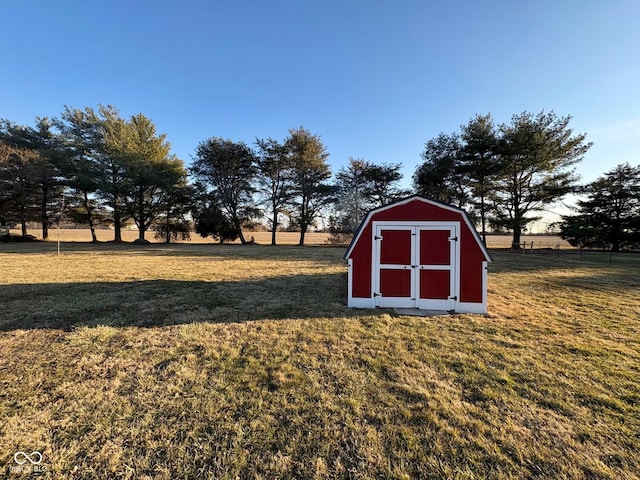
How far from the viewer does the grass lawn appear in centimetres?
193

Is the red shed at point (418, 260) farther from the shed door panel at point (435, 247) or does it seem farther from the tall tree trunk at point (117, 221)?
the tall tree trunk at point (117, 221)

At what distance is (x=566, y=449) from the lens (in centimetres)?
204

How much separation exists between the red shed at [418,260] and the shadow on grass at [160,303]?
2.68 feet

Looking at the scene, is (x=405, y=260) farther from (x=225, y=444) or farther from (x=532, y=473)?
(x=225, y=444)

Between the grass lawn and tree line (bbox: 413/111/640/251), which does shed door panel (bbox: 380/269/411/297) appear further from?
tree line (bbox: 413/111/640/251)

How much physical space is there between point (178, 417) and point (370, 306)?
162 inches

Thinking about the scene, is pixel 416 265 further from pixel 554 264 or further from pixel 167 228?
pixel 167 228

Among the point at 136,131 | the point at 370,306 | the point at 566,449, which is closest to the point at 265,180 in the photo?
the point at 136,131

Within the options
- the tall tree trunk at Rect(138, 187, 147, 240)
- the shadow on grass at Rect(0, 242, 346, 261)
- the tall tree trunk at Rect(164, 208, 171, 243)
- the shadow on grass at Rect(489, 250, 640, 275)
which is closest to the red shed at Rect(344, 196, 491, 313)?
the shadow on grass at Rect(489, 250, 640, 275)

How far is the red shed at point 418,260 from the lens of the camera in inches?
211

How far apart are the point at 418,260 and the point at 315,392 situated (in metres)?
3.69

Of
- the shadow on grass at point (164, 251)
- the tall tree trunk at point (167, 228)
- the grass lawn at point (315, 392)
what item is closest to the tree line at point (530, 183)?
the shadow on grass at point (164, 251)

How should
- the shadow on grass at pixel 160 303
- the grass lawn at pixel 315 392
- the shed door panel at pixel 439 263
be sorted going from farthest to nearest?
the shed door panel at pixel 439 263 → the shadow on grass at pixel 160 303 → the grass lawn at pixel 315 392

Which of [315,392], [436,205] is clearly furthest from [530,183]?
[315,392]
